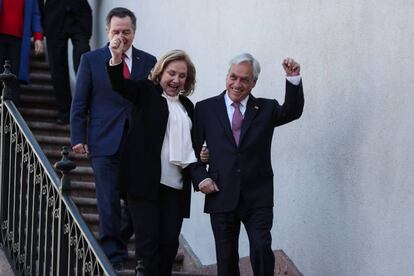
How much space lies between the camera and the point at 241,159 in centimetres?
691

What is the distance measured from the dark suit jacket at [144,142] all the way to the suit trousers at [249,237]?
24cm

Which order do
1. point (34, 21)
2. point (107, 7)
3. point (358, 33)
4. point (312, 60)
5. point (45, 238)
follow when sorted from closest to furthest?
point (45, 238) → point (358, 33) → point (312, 60) → point (34, 21) → point (107, 7)

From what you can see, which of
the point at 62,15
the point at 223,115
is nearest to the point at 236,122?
the point at 223,115

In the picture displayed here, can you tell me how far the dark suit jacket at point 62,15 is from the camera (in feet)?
35.7

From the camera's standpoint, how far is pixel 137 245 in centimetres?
693

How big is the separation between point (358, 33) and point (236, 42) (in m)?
1.77

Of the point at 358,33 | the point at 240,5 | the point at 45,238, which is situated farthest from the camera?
the point at 240,5

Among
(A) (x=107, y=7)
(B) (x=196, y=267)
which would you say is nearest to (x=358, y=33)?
(B) (x=196, y=267)

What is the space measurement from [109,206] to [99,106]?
61 centimetres

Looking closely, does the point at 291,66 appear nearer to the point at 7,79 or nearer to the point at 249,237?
the point at 249,237

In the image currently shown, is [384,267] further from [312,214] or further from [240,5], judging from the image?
[240,5]

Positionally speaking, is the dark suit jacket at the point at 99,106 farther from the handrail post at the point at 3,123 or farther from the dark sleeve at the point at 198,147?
the dark sleeve at the point at 198,147

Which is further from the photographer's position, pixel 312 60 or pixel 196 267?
pixel 196 267

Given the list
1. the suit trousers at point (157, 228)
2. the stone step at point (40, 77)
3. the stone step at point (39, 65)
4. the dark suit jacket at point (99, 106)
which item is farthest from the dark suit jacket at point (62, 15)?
the suit trousers at point (157, 228)
